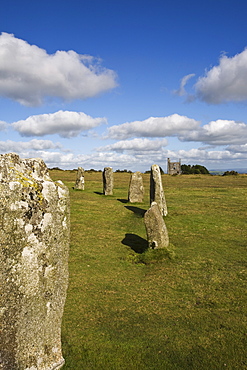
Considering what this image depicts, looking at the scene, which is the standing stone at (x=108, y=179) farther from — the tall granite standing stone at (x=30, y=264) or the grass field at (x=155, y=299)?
the tall granite standing stone at (x=30, y=264)

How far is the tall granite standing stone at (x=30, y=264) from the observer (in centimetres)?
471

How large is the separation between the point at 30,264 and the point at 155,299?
5.36 m

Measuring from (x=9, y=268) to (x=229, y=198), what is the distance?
2651cm

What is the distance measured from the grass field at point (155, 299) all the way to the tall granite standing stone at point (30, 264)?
4.47 feet

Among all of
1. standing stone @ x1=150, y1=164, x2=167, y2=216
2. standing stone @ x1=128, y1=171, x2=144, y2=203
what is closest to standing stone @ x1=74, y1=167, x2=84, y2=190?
standing stone @ x1=128, y1=171, x2=144, y2=203

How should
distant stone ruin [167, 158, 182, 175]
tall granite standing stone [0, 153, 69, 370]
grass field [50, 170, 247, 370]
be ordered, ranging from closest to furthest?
tall granite standing stone [0, 153, 69, 370], grass field [50, 170, 247, 370], distant stone ruin [167, 158, 182, 175]

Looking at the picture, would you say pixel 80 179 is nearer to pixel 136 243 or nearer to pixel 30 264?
pixel 136 243

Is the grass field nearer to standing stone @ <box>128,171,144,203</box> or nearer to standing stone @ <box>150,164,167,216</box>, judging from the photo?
standing stone @ <box>150,164,167,216</box>

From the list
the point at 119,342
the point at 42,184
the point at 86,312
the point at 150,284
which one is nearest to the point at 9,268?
the point at 42,184

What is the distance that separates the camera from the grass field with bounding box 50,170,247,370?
6.41 metres

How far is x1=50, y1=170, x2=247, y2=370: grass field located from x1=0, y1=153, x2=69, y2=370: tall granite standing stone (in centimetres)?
136

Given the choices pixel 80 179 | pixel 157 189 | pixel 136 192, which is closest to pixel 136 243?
pixel 157 189

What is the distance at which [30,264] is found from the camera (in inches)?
194

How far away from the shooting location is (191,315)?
8.12 meters
